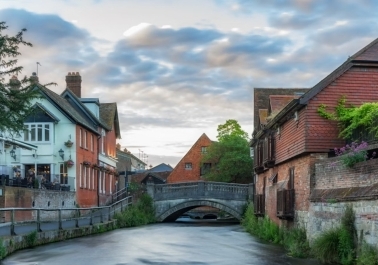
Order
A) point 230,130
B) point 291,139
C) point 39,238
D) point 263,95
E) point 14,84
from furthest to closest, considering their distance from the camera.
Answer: point 230,130
point 263,95
point 291,139
point 39,238
point 14,84

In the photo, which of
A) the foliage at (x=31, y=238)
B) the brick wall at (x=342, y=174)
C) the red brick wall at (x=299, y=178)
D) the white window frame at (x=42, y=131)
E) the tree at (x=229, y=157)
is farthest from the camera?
the tree at (x=229, y=157)

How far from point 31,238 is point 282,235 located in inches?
415

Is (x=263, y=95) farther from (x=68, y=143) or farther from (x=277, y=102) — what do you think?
(x=68, y=143)

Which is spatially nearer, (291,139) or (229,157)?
(291,139)

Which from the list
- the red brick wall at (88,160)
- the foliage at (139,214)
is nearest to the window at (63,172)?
the red brick wall at (88,160)

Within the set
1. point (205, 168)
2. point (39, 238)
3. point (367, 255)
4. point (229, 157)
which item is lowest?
point (39, 238)

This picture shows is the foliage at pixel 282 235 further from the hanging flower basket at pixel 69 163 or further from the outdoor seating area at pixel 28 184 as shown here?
the hanging flower basket at pixel 69 163

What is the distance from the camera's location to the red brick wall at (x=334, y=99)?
2206 cm

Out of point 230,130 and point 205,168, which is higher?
point 230,130

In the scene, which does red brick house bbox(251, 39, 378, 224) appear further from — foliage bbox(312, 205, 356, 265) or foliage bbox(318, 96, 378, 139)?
foliage bbox(312, 205, 356, 265)

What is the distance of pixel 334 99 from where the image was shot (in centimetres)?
2273

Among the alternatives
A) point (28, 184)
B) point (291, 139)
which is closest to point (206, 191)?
point (28, 184)

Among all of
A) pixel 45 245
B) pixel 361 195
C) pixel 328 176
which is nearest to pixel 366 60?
pixel 328 176

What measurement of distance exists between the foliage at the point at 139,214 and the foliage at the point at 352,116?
20861mm
